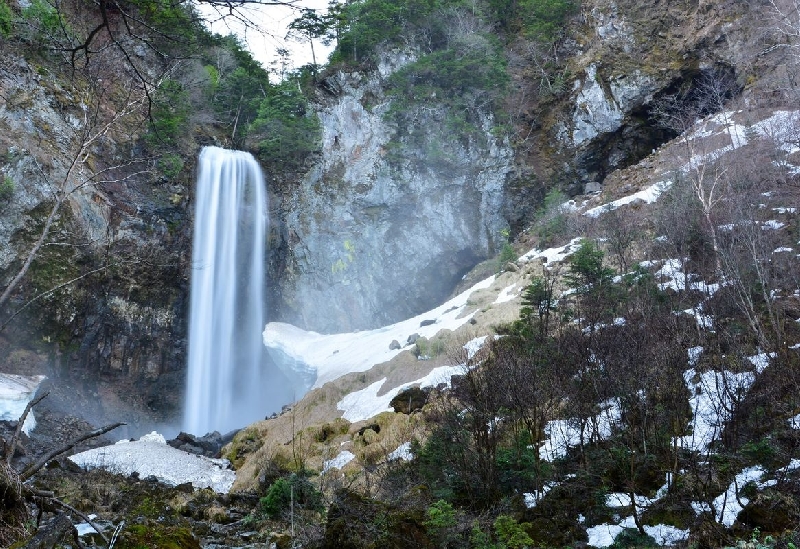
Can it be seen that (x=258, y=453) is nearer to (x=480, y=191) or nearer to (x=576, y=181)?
(x=480, y=191)

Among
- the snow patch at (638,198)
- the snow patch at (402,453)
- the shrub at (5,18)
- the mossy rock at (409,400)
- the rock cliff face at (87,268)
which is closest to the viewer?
the snow patch at (402,453)

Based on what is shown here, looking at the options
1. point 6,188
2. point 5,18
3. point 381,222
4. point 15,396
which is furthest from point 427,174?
point 15,396

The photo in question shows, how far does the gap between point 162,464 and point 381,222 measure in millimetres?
16583

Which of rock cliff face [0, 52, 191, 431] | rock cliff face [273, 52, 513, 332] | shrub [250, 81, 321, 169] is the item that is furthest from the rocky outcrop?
rock cliff face [0, 52, 191, 431]

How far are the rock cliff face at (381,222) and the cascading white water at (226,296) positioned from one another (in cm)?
162

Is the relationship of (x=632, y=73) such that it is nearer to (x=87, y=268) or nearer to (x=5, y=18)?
(x=87, y=268)

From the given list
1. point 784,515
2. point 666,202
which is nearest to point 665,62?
point 666,202

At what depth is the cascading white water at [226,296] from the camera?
88.3ft

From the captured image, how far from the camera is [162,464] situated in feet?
56.1

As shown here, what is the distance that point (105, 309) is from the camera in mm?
24578

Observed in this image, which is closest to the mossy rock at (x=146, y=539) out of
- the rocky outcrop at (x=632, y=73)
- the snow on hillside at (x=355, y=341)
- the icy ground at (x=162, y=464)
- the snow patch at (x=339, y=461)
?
the snow patch at (x=339, y=461)

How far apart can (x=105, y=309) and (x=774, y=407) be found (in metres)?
24.7

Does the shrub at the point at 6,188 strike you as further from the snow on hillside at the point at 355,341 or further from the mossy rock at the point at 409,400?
the mossy rock at the point at 409,400

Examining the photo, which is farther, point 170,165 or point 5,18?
point 170,165
